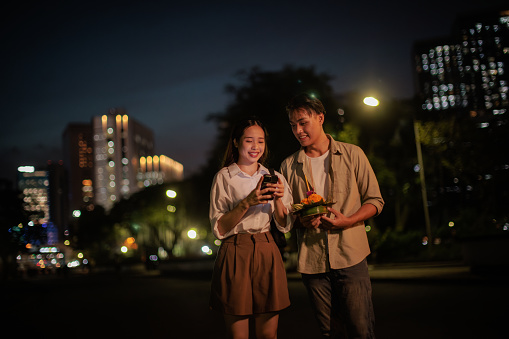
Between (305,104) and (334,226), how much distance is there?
92 centimetres

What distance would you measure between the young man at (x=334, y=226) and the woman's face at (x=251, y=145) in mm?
281

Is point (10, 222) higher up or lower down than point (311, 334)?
higher up

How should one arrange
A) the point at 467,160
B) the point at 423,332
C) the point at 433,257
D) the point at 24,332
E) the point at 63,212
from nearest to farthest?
the point at 423,332, the point at 24,332, the point at 467,160, the point at 433,257, the point at 63,212

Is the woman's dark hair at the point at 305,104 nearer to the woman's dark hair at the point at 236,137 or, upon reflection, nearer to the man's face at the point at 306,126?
the man's face at the point at 306,126

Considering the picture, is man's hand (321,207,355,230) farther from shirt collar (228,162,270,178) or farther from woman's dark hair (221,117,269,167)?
woman's dark hair (221,117,269,167)

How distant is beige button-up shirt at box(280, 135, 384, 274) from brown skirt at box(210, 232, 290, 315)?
0.24 meters

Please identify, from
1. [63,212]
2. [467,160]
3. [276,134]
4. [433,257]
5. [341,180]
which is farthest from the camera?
[63,212]

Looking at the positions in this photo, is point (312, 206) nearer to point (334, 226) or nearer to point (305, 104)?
point (334, 226)

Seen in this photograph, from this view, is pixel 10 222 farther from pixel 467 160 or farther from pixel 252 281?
pixel 252 281

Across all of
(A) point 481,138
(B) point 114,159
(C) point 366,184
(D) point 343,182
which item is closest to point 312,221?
(D) point 343,182

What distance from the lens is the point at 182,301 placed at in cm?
1519

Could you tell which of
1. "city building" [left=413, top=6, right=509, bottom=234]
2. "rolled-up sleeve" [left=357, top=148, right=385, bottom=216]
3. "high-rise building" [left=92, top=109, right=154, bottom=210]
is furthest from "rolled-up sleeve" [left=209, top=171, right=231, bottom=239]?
"high-rise building" [left=92, top=109, right=154, bottom=210]

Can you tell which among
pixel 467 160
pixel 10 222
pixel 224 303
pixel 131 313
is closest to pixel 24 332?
pixel 131 313

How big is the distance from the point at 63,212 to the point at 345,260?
17572 cm
